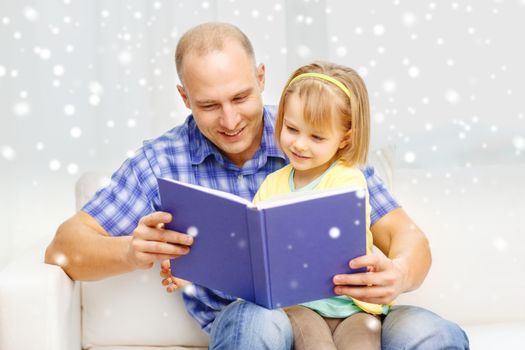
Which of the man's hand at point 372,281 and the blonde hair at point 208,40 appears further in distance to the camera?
the blonde hair at point 208,40

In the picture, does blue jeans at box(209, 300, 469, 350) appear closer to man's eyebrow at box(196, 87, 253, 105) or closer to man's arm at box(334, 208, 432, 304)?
man's arm at box(334, 208, 432, 304)

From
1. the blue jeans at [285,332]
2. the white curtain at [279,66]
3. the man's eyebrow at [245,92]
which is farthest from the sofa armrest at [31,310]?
the white curtain at [279,66]

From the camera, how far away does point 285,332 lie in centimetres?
162

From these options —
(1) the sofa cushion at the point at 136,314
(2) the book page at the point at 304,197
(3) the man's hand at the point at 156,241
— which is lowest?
(1) the sofa cushion at the point at 136,314

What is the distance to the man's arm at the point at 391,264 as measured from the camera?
1473 mm

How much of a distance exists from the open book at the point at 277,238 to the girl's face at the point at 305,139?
23 centimetres

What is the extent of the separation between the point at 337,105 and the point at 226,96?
30 cm

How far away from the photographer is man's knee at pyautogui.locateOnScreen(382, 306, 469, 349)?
5.22 feet

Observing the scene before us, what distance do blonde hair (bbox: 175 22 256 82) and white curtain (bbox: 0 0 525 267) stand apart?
104 centimetres

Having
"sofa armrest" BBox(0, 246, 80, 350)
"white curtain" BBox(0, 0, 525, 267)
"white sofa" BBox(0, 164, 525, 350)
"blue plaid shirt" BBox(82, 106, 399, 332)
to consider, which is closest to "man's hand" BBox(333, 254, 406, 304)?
"blue plaid shirt" BBox(82, 106, 399, 332)

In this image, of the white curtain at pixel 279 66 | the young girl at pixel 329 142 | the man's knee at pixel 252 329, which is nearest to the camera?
the man's knee at pixel 252 329

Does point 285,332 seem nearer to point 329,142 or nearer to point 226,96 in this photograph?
point 329,142

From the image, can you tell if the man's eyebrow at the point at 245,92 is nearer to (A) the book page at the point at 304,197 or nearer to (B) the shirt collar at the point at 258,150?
(B) the shirt collar at the point at 258,150

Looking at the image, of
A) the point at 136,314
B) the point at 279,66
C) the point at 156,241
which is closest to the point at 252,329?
the point at 156,241
